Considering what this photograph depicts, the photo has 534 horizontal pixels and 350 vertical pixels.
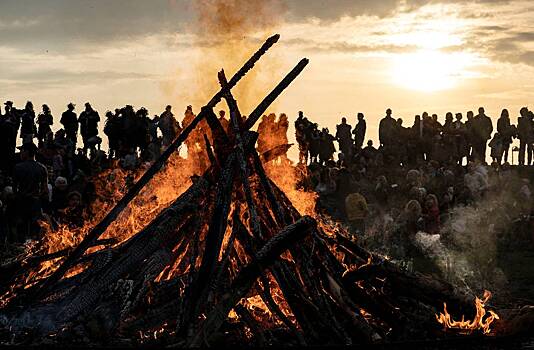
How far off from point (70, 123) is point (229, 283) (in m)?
17.6

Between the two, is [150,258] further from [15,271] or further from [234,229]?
[15,271]

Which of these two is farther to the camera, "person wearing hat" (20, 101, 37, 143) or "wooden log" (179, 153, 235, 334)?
"person wearing hat" (20, 101, 37, 143)

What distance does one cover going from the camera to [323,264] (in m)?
10.7

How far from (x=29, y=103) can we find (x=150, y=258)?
16.9 m

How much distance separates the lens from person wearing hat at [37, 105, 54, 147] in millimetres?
26500

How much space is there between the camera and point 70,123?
26.4 m

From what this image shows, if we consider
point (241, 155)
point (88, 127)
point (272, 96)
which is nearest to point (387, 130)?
point (88, 127)

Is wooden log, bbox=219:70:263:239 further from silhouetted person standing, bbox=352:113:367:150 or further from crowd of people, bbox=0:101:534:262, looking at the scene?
silhouetted person standing, bbox=352:113:367:150

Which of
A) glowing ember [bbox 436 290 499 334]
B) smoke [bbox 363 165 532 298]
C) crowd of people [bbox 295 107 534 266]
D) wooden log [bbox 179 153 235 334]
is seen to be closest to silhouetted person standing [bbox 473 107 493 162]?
crowd of people [bbox 295 107 534 266]

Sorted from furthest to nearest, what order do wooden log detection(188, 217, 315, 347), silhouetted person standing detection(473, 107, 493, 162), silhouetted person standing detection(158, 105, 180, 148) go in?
silhouetted person standing detection(473, 107, 493, 162)
silhouetted person standing detection(158, 105, 180, 148)
wooden log detection(188, 217, 315, 347)

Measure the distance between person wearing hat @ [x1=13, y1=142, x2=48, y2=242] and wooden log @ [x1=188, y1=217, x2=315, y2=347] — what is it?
9.11 meters

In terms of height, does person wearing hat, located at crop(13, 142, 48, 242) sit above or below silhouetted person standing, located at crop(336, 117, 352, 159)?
below

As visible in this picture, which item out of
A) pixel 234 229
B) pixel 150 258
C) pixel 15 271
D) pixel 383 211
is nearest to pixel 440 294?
pixel 234 229

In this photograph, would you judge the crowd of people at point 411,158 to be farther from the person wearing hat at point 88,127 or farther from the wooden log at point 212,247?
the wooden log at point 212,247
